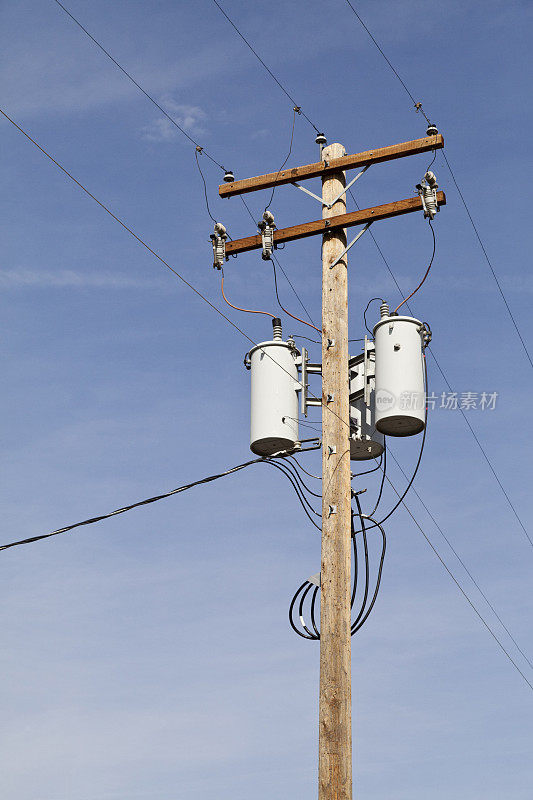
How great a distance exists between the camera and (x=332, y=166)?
998 centimetres

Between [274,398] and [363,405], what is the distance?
84 cm

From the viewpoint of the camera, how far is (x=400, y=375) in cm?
927

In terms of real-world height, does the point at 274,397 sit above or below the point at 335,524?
above

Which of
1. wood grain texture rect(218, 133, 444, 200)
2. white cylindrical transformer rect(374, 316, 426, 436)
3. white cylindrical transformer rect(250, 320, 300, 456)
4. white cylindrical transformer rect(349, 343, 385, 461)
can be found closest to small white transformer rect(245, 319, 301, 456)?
white cylindrical transformer rect(250, 320, 300, 456)

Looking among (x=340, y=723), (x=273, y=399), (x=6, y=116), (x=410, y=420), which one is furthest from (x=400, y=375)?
(x=6, y=116)

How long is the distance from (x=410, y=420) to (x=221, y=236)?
2.69 m

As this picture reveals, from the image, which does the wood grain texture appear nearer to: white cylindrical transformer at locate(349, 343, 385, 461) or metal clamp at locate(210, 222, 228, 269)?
metal clamp at locate(210, 222, 228, 269)

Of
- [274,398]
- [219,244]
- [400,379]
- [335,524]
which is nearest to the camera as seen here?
[335,524]

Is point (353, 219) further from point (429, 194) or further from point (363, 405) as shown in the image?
point (363, 405)

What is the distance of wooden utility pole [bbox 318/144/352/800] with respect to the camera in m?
7.75

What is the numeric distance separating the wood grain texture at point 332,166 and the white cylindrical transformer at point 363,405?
63.8 inches

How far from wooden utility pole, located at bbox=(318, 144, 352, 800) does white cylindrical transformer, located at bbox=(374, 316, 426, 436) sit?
407 millimetres

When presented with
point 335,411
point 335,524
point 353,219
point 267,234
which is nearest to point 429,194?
point 353,219

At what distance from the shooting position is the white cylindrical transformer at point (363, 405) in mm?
9617
